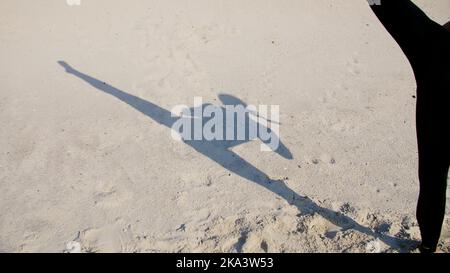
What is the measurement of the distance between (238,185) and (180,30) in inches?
148

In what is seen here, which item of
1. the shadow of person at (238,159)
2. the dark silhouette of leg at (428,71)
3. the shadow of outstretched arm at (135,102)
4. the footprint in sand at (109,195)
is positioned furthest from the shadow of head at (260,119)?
the dark silhouette of leg at (428,71)

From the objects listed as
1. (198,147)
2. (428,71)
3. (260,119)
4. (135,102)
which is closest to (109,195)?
(198,147)

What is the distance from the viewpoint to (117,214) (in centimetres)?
347

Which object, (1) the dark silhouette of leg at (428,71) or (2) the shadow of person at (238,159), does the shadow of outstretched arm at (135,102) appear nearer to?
(2) the shadow of person at (238,159)

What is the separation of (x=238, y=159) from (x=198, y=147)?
1.58ft

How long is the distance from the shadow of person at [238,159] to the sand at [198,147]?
0.7 inches

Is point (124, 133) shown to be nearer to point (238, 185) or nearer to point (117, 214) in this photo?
point (117, 214)

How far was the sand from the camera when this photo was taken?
333cm

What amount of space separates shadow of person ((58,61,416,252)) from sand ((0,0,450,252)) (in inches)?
0.7

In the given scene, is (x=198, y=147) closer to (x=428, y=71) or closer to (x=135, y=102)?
(x=135, y=102)

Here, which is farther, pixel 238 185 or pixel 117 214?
pixel 238 185

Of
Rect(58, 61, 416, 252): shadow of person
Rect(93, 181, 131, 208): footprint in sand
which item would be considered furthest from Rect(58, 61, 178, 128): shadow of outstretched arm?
Rect(93, 181, 131, 208): footprint in sand

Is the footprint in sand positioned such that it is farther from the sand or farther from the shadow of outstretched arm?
the shadow of outstretched arm
